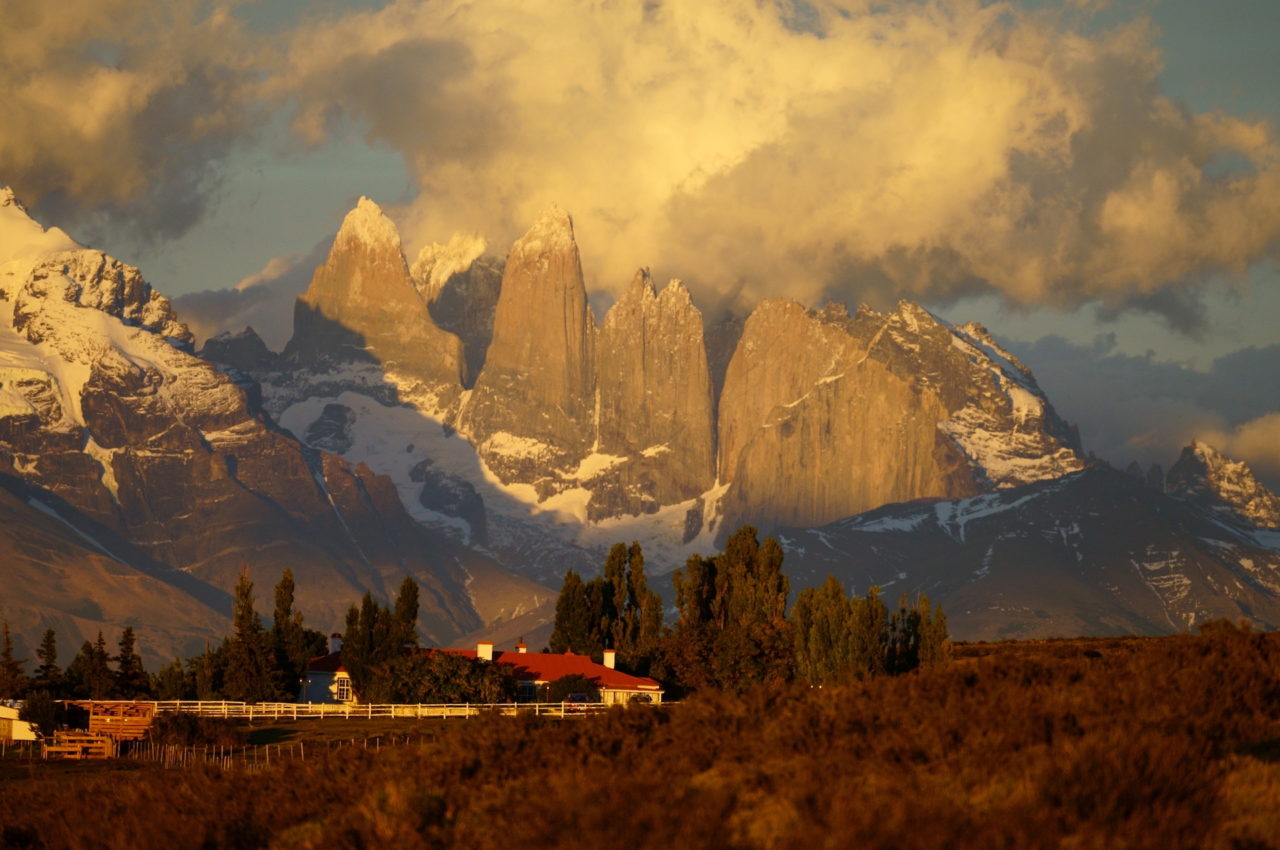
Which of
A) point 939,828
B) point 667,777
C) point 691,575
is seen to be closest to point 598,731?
point 667,777

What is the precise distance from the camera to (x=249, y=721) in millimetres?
109438

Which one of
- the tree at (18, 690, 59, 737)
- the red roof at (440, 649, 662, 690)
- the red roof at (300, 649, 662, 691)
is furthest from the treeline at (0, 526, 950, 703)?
the red roof at (440, 649, 662, 690)

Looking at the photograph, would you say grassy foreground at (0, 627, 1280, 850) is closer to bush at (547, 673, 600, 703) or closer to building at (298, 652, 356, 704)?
bush at (547, 673, 600, 703)

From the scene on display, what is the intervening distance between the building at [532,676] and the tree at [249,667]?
16.0 feet

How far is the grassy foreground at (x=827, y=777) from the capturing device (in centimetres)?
3503

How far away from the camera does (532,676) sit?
132 meters

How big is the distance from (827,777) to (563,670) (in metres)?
96.3

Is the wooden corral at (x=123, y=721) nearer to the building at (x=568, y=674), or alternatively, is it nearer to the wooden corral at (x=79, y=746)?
the wooden corral at (x=79, y=746)

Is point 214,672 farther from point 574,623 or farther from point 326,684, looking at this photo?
point 574,623

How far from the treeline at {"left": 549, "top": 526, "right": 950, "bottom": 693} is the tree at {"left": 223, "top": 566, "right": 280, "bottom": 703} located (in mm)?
30163

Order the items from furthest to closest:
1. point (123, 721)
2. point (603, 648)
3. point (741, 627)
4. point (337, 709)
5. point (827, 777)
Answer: point (603, 648) < point (741, 627) < point (337, 709) < point (123, 721) < point (827, 777)

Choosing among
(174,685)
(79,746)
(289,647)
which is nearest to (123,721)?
(79,746)

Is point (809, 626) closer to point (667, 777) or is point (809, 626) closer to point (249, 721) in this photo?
point (249, 721)

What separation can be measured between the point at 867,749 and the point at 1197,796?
30.4 feet
